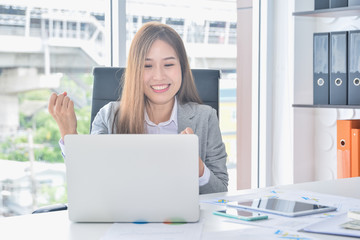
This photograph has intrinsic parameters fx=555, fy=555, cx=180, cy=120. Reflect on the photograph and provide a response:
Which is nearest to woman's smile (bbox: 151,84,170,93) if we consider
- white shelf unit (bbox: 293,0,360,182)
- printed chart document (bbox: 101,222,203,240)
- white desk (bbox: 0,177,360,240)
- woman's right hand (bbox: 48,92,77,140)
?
woman's right hand (bbox: 48,92,77,140)

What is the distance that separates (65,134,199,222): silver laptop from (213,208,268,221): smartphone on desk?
0.09 metres

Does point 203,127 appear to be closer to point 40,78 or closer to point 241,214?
point 241,214

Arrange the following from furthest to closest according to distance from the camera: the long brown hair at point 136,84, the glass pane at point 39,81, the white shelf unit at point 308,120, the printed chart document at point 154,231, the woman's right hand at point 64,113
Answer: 1. the white shelf unit at point 308,120
2. the glass pane at point 39,81
3. the long brown hair at point 136,84
4. the woman's right hand at point 64,113
5. the printed chart document at point 154,231

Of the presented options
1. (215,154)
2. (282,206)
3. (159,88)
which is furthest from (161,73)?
(282,206)

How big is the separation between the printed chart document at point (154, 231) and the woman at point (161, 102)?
0.71 metres

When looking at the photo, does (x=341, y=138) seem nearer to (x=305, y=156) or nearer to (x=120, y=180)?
(x=305, y=156)

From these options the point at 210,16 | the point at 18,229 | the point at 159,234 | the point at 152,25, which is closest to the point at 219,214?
→ the point at 159,234

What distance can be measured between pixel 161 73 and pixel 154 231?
0.91 metres

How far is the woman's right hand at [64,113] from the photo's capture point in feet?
5.53

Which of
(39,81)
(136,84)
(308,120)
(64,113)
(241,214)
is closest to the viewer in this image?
(241,214)

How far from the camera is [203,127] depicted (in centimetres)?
205

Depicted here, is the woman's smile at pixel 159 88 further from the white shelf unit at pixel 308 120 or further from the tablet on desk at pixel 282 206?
the white shelf unit at pixel 308 120

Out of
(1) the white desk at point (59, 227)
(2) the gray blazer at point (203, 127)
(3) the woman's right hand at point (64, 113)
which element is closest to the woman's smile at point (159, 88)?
(2) the gray blazer at point (203, 127)

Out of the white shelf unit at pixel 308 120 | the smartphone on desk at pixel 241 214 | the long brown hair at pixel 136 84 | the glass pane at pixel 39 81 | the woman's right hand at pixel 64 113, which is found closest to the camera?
the smartphone on desk at pixel 241 214
